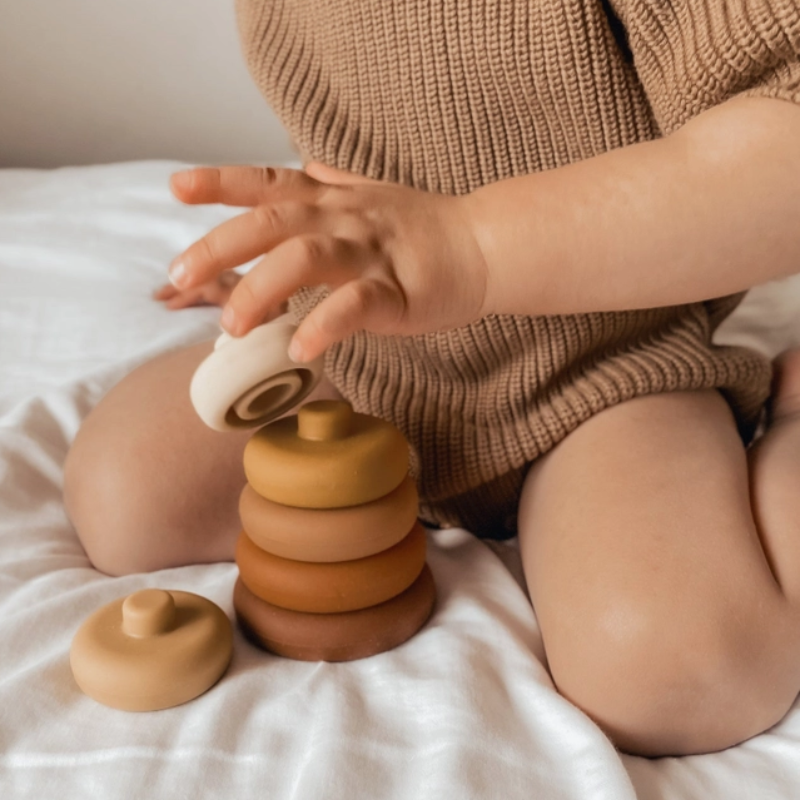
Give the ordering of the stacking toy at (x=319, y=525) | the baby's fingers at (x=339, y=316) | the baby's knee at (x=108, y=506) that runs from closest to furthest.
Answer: the baby's fingers at (x=339, y=316)
the stacking toy at (x=319, y=525)
the baby's knee at (x=108, y=506)

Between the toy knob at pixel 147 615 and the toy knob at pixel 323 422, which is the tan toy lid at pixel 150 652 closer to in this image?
the toy knob at pixel 147 615

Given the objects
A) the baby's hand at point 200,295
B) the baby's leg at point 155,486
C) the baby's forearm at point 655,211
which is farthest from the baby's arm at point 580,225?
the baby's hand at point 200,295

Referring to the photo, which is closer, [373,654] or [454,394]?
[373,654]

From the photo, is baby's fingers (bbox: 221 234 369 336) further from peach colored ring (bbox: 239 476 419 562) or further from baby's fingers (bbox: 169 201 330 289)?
peach colored ring (bbox: 239 476 419 562)

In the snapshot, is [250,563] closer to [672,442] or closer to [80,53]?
[672,442]

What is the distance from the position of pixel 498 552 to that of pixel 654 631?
19cm

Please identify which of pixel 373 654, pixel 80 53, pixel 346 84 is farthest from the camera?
pixel 80 53

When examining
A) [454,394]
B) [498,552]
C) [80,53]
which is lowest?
[498,552]

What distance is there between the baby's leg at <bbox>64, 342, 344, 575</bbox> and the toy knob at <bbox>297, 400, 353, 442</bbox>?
6.0 inches

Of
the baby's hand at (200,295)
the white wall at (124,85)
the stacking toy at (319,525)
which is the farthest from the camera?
the white wall at (124,85)

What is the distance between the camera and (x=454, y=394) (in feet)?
2.21

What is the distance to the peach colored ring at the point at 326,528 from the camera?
529mm

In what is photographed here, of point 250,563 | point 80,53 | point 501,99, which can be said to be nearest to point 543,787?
point 250,563

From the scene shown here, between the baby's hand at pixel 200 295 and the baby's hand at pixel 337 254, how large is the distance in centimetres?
52
